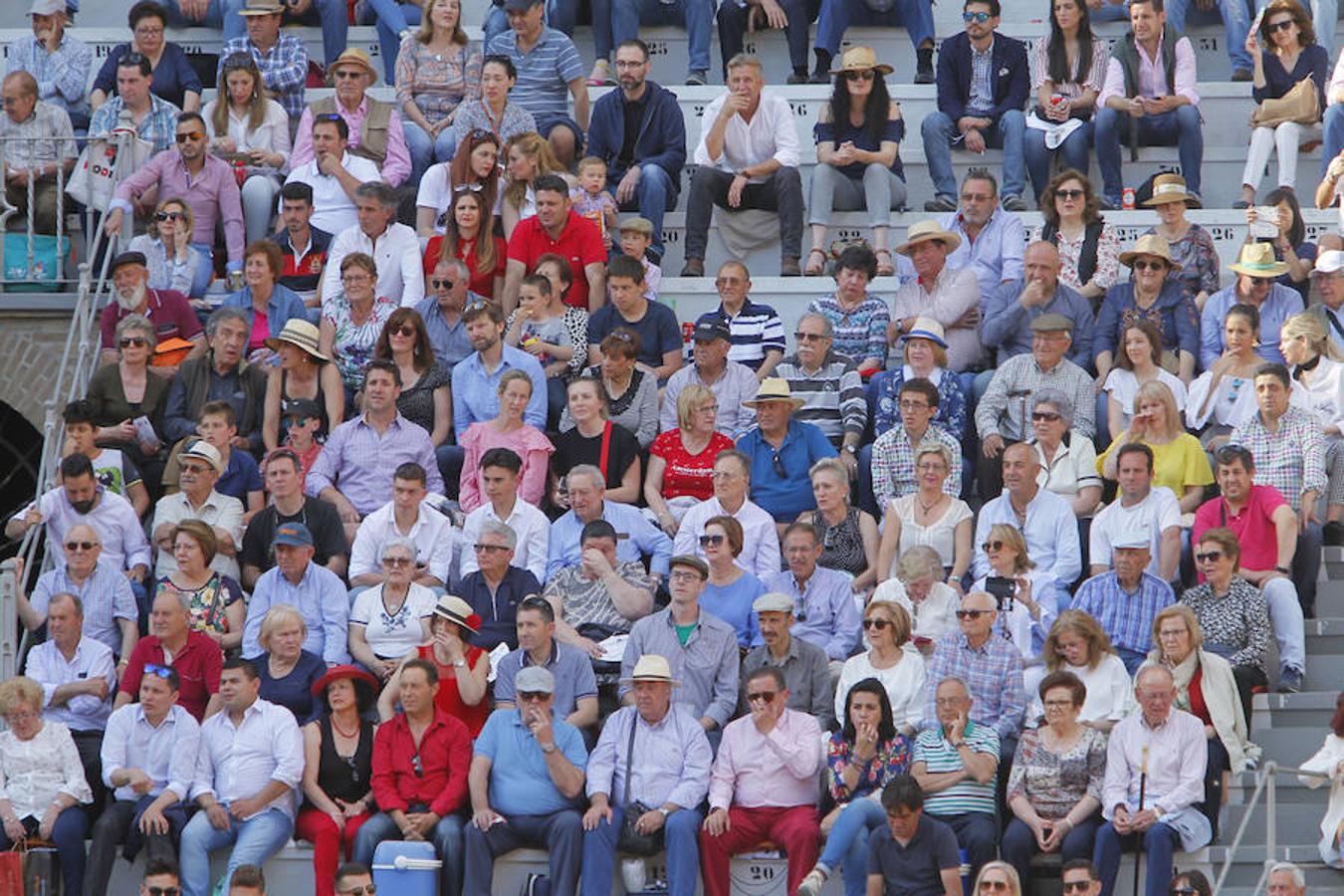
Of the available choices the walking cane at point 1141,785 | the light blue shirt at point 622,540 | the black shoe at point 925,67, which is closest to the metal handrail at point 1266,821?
the walking cane at point 1141,785

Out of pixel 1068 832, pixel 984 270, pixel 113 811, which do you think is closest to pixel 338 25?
pixel 984 270

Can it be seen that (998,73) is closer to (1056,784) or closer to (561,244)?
(561,244)

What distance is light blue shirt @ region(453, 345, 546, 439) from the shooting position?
14.5 meters

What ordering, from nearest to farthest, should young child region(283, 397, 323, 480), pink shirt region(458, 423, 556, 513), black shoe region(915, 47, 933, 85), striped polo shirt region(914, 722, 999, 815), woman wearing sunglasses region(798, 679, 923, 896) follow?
woman wearing sunglasses region(798, 679, 923, 896) < striped polo shirt region(914, 722, 999, 815) < pink shirt region(458, 423, 556, 513) < young child region(283, 397, 323, 480) < black shoe region(915, 47, 933, 85)

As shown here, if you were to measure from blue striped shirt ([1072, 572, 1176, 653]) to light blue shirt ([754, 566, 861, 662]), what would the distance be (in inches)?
45.0

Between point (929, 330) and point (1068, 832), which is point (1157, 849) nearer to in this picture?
point (1068, 832)

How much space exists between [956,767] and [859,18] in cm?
691

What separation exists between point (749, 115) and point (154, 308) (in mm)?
3802

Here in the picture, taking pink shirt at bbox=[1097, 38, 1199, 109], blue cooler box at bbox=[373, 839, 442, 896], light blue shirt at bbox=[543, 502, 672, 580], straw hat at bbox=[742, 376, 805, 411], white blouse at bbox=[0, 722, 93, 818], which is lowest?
blue cooler box at bbox=[373, 839, 442, 896]

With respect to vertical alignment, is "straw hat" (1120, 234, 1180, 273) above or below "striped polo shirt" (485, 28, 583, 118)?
below

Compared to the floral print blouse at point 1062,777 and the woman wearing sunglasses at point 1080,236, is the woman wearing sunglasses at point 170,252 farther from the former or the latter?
the floral print blouse at point 1062,777

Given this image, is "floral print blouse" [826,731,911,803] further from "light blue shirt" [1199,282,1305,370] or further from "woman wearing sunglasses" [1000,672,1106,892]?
"light blue shirt" [1199,282,1305,370]

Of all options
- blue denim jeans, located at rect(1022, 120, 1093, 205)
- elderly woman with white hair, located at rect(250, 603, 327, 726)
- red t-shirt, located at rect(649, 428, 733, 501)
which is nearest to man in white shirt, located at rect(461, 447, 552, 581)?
red t-shirt, located at rect(649, 428, 733, 501)

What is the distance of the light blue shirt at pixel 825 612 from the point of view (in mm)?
13273
